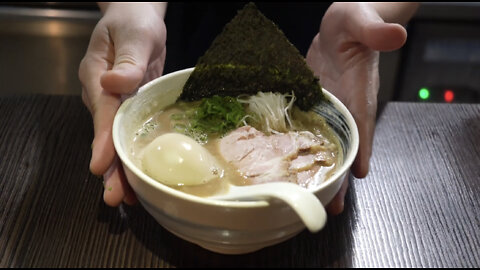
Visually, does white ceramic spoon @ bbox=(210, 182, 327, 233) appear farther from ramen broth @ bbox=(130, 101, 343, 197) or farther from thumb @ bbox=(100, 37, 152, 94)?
thumb @ bbox=(100, 37, 152, 94)

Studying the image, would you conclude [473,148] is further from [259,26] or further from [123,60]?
[123,60]

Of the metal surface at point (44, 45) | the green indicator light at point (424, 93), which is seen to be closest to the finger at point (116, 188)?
the metal surface at point (44, 45)

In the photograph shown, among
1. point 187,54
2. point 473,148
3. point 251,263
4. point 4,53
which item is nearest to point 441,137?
point 473,148

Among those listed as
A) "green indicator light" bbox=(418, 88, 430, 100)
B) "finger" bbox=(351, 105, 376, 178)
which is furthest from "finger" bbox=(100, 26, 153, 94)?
"green indicator light" bbox=(418, 88, 430, 100)

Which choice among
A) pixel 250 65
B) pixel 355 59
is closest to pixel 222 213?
pixel 250 65

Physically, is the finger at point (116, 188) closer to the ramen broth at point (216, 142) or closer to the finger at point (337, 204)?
the ramen broth at point (216, 142)

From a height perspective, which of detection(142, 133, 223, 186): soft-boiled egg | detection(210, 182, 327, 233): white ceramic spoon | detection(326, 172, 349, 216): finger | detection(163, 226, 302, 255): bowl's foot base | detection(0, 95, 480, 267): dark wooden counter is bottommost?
detection(0, 95, 480, 267): dark wooden counter
